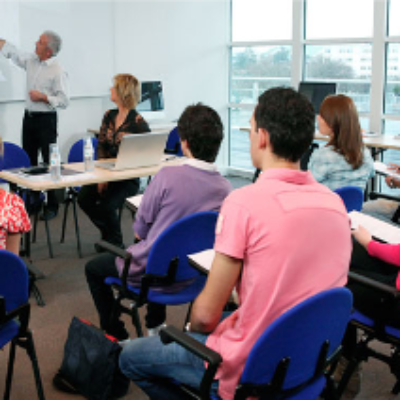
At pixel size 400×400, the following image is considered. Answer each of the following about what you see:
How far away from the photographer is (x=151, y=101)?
21.7 feet

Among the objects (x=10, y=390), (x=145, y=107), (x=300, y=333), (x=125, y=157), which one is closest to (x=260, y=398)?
(x=300, y=333)

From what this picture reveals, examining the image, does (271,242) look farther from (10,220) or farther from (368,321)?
(10,220)

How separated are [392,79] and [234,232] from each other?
5409mm

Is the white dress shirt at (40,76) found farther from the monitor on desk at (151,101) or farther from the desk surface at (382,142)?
the desk surface at (382,142)

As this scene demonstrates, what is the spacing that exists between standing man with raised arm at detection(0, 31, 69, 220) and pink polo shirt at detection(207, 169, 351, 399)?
4352 mm

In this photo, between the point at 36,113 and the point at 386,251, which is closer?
the point at 386,251

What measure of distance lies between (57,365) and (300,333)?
5.79 ft

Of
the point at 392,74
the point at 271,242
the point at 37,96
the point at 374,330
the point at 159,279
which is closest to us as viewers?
the point at 271,242

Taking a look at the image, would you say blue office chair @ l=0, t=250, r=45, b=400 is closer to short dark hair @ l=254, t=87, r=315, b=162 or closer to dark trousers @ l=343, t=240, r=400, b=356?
short dark hair @ l=254, t=87, r=315, b=162

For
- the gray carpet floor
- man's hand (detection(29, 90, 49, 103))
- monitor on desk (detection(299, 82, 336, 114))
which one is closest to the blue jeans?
the gray carpet floor

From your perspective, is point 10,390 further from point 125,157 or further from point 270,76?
point 270,76

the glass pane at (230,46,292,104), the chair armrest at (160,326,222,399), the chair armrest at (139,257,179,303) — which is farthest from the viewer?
the glass pane at (230,46,292,104)

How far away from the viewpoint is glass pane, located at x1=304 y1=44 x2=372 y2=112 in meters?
6.54

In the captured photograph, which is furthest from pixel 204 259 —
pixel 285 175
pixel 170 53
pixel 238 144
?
pixel 238 144
